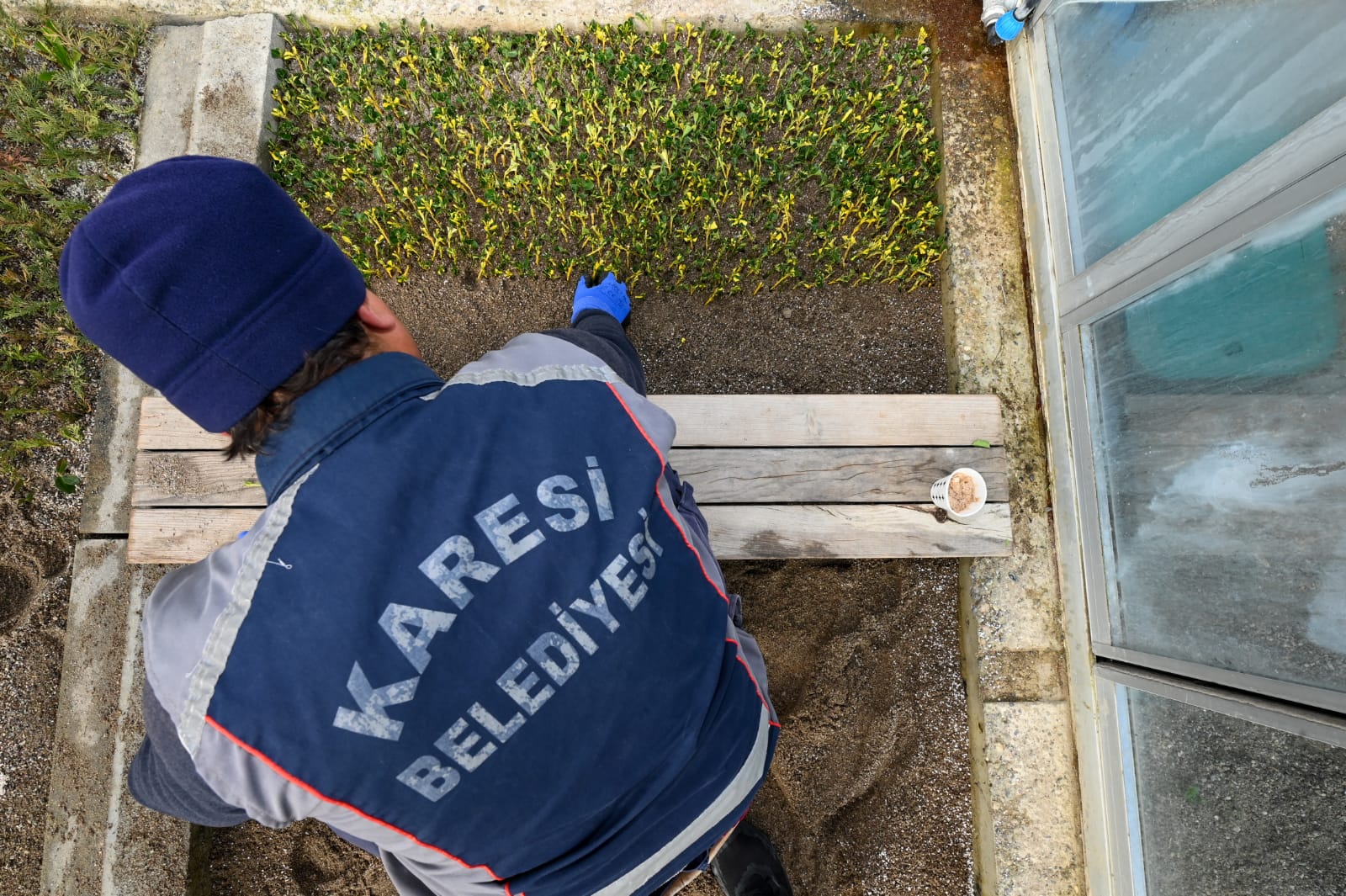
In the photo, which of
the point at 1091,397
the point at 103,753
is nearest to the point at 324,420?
the point at 103,753

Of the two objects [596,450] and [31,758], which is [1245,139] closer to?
[596,450]

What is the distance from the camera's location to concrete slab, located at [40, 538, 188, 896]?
2.03 m

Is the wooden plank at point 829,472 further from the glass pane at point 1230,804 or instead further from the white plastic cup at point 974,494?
the glass pane at point 1230,804

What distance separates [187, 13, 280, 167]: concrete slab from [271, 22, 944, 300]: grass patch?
7cm

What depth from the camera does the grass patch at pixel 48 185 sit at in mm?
2320

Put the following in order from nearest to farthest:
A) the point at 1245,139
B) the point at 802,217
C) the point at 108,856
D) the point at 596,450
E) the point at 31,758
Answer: the point at 596,450 < the point at 1245,139 < the point at 108,856 < the point at 31,758 < the point at 802,217

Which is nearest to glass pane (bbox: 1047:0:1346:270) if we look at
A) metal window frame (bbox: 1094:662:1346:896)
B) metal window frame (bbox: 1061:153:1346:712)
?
metal window frame (bbox: 1061:153:1346:712)

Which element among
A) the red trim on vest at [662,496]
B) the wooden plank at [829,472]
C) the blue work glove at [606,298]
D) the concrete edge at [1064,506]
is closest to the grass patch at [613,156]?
the blue work glove at [606,298]

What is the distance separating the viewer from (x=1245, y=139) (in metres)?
1.63

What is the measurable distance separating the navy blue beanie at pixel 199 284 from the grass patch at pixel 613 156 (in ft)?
4.35

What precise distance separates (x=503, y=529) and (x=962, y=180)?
224cm

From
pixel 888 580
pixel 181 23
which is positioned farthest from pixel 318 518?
pixel 181 23

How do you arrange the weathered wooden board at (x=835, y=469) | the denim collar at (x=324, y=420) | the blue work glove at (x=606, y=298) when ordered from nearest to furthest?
the denim collar at (x=324, y=420) < the weathered wooden board at (x=835, y=469) < the blue work glove at (x=606, y=298)

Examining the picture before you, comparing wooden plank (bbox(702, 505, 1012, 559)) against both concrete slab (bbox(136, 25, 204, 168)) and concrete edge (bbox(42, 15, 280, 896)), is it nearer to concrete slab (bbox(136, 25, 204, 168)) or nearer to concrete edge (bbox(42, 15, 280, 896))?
concrete edge (bbox(42, 15, 280, 896))
